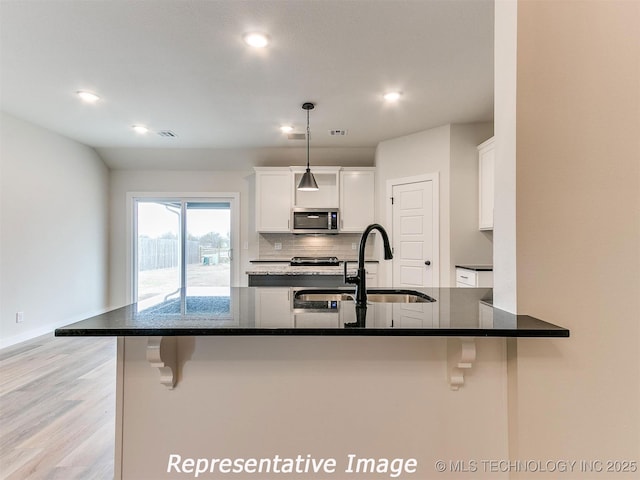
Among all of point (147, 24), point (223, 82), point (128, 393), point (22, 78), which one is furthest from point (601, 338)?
point (22, 78)

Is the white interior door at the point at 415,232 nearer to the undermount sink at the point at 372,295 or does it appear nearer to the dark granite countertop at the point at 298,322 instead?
the undermount sink at the point at 372,295

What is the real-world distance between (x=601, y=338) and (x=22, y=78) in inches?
166

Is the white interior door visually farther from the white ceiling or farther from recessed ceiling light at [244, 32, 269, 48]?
recessed ceiling light at [244, 32, 269, 48]

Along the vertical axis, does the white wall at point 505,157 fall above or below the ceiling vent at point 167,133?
below

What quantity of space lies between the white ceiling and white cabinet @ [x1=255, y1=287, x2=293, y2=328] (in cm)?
164

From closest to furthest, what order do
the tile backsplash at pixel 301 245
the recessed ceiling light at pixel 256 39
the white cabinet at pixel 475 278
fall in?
1. the recessed ceiling light at pixel 256 39
2. the white cabinet at pixel 475 278
3. the tile backsplash at pixel 301 245

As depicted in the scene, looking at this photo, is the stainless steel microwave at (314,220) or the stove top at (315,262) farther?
the stainless steel microwave at (314,220)

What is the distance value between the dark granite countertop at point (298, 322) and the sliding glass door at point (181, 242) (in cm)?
417

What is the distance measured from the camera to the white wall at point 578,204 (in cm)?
113

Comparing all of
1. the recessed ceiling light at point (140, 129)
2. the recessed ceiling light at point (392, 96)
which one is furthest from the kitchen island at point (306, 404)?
the recessed ceiling light at point (140, 129)

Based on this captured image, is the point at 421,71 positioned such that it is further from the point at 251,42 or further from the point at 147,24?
the point at 147,24

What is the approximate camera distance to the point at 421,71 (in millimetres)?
2648

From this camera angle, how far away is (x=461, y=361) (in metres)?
1.15

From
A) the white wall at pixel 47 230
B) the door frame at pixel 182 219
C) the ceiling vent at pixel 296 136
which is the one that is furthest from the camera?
the door frame at pixel 182 219
